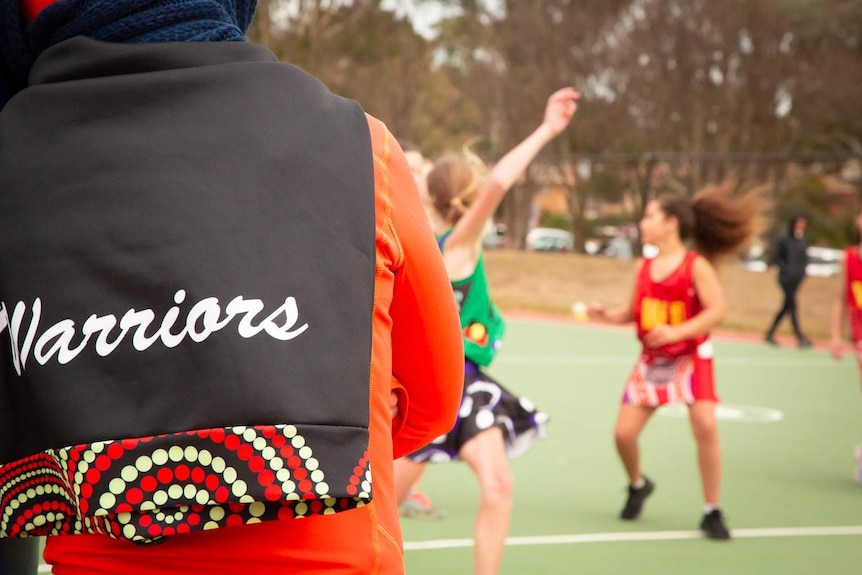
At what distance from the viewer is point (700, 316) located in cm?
655

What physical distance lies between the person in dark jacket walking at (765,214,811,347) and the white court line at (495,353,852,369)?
186 centimetres

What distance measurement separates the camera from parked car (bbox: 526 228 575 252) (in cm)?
3144

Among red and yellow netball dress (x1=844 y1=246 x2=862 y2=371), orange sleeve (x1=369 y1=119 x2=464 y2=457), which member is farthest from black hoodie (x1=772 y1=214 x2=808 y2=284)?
orange sleeve (x1=369 y1=119 x2=464 y2=457)

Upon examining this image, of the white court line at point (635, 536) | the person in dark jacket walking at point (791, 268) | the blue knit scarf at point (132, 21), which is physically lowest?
the person in dark jacket walking at point (791, 268)

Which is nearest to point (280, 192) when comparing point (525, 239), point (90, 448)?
point (90, 448)

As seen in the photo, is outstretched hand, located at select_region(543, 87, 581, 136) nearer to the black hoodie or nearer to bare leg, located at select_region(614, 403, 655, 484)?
bare leg, located at select_region(614, 403, 655, 484)

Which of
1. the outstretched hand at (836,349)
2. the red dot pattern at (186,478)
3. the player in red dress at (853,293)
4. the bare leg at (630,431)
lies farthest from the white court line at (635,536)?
the red dot pattern at (186,478)

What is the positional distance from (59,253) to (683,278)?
18.7ft

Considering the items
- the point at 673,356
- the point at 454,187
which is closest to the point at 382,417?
the point at 454,187

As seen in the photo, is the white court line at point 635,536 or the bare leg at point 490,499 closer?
the bare leg at point 490,499

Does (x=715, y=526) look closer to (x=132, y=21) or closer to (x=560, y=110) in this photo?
(x=560, y=110)

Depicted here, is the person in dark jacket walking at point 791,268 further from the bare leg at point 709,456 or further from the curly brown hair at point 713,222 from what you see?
the bare leg at point 709,456

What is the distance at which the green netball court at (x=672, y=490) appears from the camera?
5922mm

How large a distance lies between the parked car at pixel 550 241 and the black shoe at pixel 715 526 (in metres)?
23.8
